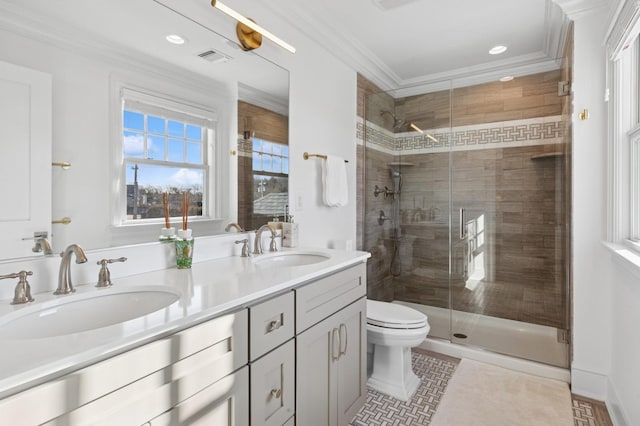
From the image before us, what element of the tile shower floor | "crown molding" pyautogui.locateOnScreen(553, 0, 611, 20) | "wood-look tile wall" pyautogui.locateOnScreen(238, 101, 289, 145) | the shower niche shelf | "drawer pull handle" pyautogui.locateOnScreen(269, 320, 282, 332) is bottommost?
the tile shower floor

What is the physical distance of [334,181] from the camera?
2.52 m

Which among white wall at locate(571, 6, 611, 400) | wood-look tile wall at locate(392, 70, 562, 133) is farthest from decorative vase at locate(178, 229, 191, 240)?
wood-look tile wall at locate(392, 70, 562, 133)

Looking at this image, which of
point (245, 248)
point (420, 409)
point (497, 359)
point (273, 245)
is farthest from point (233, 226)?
point (497, 359)

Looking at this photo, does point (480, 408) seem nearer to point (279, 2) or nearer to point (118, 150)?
point (118, 150)

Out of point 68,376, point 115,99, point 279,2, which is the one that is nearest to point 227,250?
point 115,99

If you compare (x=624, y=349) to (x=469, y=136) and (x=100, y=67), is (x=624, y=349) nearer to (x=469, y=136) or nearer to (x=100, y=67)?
(x=469, y=136)

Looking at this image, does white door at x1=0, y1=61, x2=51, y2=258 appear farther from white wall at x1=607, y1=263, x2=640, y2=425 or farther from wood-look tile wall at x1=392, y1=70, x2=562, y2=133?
wood-look tile wall at x1=392, y1=70, x2=562, y2=133

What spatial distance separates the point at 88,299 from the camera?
42.9 inches

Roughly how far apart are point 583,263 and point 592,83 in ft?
3.54

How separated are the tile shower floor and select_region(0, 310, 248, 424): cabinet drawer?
3.78 feet

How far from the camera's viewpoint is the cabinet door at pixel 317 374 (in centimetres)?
139

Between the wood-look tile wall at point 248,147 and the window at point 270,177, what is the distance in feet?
0.11

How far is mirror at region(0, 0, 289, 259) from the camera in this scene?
1154 millimetres

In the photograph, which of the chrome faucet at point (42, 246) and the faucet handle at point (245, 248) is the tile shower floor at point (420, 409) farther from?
the chrome faucet at point (42, 246)
